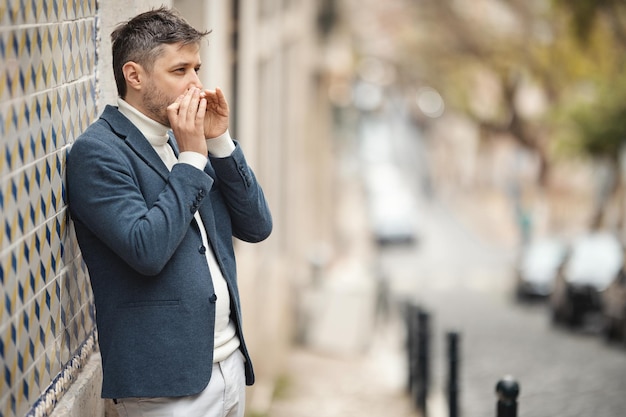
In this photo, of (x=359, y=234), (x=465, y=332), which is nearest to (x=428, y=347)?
(x=465, y=332)

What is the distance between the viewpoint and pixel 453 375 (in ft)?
22.9

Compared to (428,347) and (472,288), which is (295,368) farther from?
(472,288)

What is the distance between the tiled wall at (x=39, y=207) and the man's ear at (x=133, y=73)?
25cm

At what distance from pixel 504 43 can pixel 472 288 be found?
281 inches

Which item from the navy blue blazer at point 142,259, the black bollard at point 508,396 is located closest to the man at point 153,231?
the navy blue blazer at point 142,259

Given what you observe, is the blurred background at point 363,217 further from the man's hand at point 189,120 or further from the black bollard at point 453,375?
the man's hand at point 189,120

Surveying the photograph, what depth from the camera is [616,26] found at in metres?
21.4

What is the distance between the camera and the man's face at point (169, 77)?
2951 millimetres

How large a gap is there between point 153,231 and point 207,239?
1.28ft

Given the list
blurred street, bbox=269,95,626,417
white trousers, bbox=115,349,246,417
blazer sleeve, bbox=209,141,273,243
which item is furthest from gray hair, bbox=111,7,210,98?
blurred street, bbox=269,95,626,417

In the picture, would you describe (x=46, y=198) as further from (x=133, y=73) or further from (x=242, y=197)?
(x=242, y=197)

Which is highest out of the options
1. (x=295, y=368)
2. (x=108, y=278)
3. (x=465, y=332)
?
(x=108, y=278)

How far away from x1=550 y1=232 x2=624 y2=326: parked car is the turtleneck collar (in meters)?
14.9

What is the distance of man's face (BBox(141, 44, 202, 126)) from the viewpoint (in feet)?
9.68
